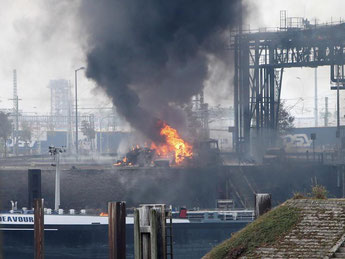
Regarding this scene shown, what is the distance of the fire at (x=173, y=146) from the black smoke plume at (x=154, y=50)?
106 cm

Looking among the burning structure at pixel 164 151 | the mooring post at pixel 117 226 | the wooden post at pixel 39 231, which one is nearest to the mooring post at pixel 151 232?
the mooring post at pixel 117 226

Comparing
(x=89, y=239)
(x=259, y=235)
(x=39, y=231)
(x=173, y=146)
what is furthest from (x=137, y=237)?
(x=173, y=146)

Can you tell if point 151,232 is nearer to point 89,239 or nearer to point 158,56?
point 89,239

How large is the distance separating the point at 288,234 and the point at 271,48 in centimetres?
5425

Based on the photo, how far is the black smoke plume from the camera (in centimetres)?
7556

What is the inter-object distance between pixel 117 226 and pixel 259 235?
8.25 m

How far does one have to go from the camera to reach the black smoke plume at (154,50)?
248 feet

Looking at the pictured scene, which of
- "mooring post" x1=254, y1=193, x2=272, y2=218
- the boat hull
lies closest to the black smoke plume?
the boat hull

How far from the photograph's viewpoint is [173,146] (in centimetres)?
7588

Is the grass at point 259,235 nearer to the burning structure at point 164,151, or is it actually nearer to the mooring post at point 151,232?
the mooring post at point 151,232

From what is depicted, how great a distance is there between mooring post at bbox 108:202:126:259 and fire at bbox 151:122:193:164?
4567 cm

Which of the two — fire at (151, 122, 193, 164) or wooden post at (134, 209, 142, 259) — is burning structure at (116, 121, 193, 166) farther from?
wooden post at (134, 209, 142, 259)

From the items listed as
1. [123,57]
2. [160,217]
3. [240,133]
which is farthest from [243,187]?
[160,217]

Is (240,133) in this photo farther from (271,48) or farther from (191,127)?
(271,48)
